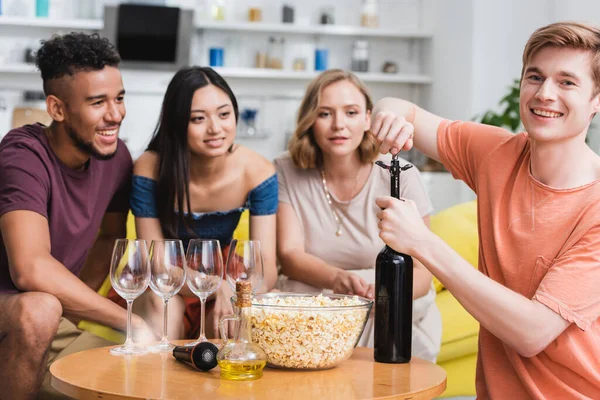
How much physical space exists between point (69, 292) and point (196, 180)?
2.14 ft

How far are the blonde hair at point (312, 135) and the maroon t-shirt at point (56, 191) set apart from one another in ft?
1.96

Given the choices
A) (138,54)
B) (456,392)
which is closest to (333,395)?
(456,392)

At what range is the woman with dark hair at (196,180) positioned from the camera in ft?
8.25

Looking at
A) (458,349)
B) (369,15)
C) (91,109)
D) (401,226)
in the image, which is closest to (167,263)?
(401,226)

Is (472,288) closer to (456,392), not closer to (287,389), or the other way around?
(287,389)

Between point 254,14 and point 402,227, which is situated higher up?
point 254,14

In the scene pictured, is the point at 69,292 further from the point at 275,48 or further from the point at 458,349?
the point at 275,48

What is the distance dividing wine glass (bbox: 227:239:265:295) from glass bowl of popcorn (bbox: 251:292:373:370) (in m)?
0.13

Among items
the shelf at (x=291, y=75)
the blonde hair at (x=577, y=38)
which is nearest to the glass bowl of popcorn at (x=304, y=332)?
the blonde hair at (x=577, y=38)

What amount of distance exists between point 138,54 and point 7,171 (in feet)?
16.0

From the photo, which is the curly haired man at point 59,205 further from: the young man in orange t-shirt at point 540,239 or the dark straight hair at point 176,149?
the young man in orange t-shirt at point 540,239

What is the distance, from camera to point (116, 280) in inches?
65.4

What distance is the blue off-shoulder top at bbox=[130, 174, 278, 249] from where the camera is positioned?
252cm

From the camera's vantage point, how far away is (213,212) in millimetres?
2619
